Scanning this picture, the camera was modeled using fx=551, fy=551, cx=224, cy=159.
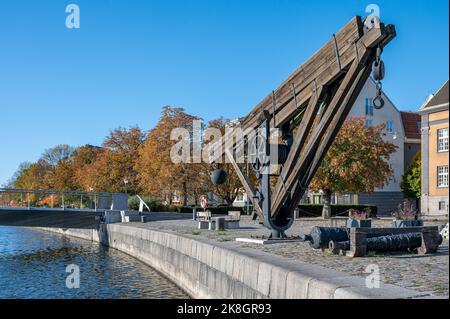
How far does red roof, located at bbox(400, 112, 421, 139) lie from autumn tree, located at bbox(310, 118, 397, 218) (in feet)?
95.7

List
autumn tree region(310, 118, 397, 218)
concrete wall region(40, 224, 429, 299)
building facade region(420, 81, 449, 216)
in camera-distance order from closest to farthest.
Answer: concrete wall region(40, 224, 429, 299)
autumn tree region(310, 118, 397, 218)
building facade region(420, 81, 449, 216)

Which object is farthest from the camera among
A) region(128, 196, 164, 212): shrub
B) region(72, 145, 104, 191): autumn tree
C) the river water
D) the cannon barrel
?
region(72, 145, 104, 191): autumn tree

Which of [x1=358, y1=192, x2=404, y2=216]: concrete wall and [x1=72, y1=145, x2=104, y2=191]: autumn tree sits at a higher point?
[x1=72, y1=145, x2=104, y2=191]: autumn tree

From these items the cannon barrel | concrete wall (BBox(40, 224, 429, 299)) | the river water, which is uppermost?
the cannon barrel

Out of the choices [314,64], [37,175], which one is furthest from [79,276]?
[37,175]

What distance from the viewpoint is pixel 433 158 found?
153 ft

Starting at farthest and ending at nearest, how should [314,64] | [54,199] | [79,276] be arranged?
[54,199]
[79,276]
[314,64]

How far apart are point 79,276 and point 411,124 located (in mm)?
53862

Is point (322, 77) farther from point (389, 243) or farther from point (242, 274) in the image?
point (242, 274)

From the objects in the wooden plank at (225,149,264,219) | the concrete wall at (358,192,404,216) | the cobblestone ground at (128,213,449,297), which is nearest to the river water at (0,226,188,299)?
the wooden plank at (225,149,264,219)

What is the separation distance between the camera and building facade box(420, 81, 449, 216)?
148ft

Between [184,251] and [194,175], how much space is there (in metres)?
30.5

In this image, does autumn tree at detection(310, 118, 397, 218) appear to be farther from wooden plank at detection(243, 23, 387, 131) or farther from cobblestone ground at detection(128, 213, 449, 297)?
cobblestone ground at detection(128, 213, 449, 297)

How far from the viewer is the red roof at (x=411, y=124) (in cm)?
6469
